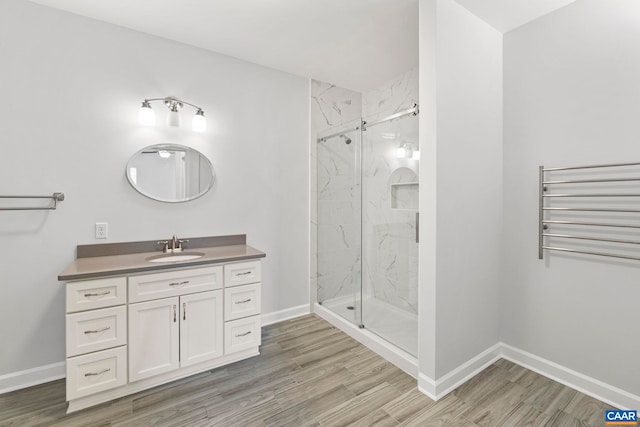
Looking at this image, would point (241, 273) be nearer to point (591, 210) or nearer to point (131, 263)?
point (131, 263)

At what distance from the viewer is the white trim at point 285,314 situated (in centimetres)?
285

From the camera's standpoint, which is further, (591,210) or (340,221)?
(340,221)

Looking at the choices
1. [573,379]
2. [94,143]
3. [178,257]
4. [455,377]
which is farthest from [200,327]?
[573,379]

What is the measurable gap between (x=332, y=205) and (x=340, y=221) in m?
0.20

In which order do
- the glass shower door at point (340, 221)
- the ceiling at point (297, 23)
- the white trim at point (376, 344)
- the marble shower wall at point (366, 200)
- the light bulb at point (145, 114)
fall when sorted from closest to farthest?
the ceiling at point (297, 23)
the white trim at point (376, 344)
the light bulb at point (145, 114)
the marble shower wall at point (366, 200)
the glass shower door at point (340, 221)

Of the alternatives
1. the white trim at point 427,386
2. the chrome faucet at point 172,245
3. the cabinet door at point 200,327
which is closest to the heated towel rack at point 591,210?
the white trim at point 427,386

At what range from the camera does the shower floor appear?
7.54 feet

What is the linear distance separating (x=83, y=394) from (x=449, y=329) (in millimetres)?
2291

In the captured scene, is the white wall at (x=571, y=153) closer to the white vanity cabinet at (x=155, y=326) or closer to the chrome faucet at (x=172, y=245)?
the white vanity cabinet at (x=155, y=326)

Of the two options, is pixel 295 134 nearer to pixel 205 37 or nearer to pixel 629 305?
pixel 205 37

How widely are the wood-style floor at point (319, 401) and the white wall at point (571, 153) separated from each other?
1.05 feet

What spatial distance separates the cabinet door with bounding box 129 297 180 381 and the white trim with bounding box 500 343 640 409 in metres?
2.49

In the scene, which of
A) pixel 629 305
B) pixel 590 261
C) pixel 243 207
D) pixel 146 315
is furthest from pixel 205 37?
pixel 629 305

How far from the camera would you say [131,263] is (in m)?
1.89
